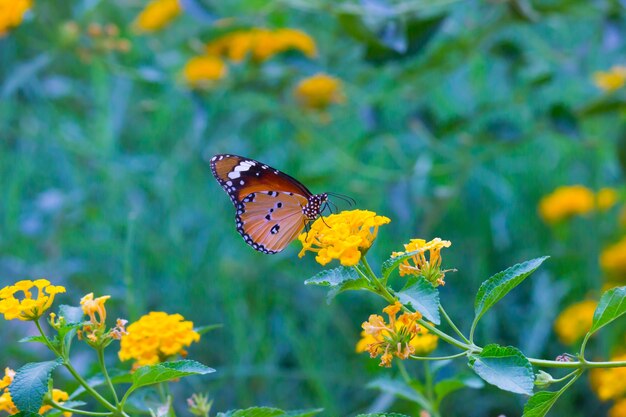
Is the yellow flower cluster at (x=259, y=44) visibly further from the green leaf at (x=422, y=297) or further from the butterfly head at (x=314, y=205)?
the green leaf at (x=422, y=297)

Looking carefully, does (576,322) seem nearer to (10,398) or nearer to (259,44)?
(259,44)

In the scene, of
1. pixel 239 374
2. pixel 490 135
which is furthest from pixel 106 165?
pixel 490 135

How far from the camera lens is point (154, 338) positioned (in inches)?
44.8

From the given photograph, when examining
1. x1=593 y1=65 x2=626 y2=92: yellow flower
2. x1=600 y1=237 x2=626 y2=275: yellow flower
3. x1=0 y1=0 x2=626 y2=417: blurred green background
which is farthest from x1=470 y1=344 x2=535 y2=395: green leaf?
x1=600 y1=237 x2=626 y2=275: yellow flower

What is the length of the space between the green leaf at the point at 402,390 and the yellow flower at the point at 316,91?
1.32m

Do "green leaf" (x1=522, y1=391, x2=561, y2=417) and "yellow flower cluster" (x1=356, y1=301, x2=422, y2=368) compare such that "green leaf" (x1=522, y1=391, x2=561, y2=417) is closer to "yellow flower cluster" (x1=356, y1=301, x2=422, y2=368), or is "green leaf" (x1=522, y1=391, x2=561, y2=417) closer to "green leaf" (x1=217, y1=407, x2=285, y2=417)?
"yellow flower cluster" (x1=356, y1=301, x2=422, y2=368)

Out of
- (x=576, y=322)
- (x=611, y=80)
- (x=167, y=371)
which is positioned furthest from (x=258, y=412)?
(x=611, y=80)

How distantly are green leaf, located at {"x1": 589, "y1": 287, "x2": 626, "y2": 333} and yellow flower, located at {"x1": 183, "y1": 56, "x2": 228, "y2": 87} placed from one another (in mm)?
1629

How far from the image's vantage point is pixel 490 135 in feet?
7.47

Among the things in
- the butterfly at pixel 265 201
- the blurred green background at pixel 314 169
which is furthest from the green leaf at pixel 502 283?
the blurred green background at pixel 314 169

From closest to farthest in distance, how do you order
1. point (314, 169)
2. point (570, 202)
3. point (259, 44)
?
point (259, 44), point (570, 202), point (314, 169)

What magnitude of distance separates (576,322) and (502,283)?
1.47m

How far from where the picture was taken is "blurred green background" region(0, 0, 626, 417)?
2.28 metres

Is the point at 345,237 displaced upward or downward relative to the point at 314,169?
upward
